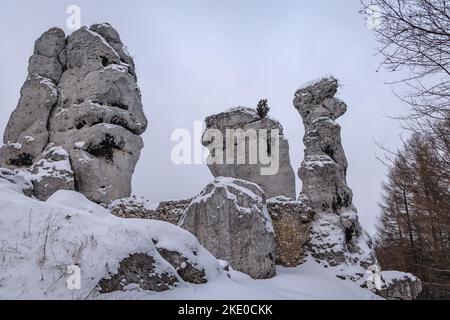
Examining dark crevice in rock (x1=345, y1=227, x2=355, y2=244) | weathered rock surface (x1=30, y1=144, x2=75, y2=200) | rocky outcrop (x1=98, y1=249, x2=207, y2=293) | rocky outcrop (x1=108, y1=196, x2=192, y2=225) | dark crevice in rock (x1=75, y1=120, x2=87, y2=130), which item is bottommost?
rocky outcrop (x1=98, y1=249, x2=207, y2=293)

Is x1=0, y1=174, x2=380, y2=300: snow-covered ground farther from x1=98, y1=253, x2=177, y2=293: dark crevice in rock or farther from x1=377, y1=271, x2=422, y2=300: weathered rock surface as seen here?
x1=377, y1=271, x2=422, y2=300: weathered rock surface

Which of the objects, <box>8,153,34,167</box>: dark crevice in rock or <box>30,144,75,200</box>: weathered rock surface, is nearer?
<box>30,144,75,200</box>: weathered rock surface

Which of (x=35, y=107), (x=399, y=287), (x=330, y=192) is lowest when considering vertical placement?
(x=399, y=287)

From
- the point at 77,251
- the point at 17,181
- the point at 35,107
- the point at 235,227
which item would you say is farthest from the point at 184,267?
the point at 35,107

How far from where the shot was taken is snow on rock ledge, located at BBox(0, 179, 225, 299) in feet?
12.6

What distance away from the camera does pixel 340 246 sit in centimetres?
1288

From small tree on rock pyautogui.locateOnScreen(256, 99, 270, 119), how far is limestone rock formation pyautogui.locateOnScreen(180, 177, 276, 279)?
8403mm

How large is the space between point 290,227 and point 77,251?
10053 mm

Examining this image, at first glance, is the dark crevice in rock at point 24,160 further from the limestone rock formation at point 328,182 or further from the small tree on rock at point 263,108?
the limestone rock formation at point 328,182

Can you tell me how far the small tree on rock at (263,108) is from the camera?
61.1 ft

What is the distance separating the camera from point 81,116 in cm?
1611

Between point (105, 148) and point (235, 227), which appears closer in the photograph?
point (235, 227)

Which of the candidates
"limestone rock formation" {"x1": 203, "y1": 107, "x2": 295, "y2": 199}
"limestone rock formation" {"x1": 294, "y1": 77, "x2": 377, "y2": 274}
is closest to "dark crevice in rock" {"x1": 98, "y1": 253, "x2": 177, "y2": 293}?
"limestone rock formation" {"x1": 294, "y1": 77, "x2": 377, "y2": 274}

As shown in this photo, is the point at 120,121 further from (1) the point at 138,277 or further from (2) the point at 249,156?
(1) the point at 138,277
